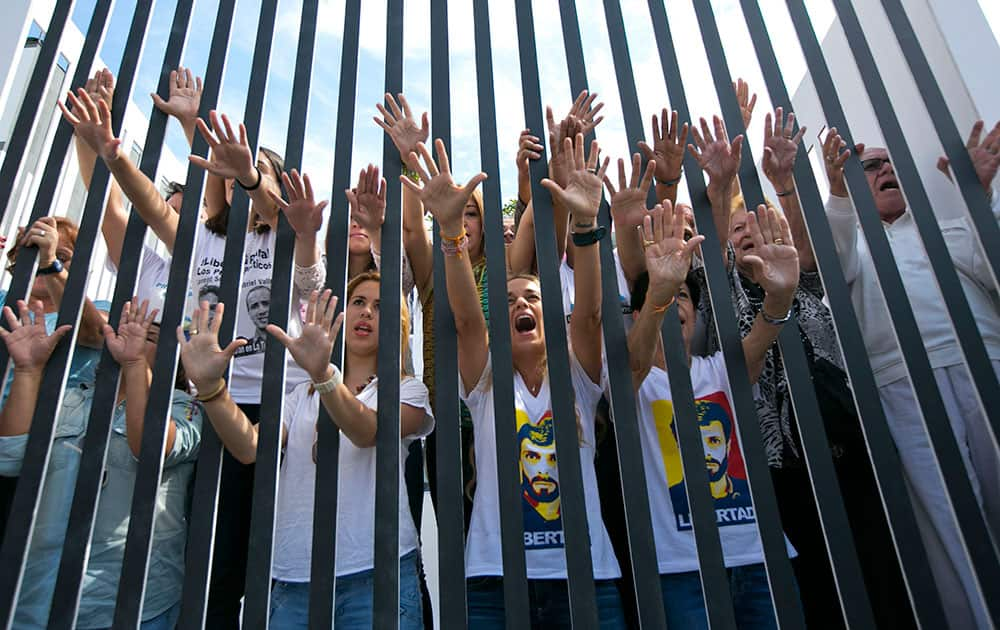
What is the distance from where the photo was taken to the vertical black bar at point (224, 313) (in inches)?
61.4

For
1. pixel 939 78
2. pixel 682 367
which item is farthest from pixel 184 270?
pixel 939 78

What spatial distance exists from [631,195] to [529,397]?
0.77 meters

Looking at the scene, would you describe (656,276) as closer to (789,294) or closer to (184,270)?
(789,294)

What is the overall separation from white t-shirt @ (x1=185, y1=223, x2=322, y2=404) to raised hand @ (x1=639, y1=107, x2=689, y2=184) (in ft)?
4.29

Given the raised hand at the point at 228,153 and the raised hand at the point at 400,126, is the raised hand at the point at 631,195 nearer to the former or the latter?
the raised hand at the point at 400,126

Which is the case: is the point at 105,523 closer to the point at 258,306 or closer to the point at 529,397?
the point at 258,306

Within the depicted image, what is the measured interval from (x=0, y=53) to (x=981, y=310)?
12.6ft

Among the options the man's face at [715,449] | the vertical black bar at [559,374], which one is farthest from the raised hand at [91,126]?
the man's face at [715,449]

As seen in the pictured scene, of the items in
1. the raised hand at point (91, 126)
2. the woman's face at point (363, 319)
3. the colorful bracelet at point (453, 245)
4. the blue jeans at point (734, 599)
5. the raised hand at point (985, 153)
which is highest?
the raised hand at point (91, 126)

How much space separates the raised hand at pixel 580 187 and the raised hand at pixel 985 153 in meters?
1.07

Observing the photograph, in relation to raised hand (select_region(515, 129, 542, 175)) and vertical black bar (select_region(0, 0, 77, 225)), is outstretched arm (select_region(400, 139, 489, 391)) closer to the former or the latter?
raised hand (select_region(515, 129, 542, 175))

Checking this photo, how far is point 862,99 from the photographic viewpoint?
5387 mm

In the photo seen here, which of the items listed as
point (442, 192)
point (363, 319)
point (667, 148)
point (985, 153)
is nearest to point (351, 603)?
point (363, 319)

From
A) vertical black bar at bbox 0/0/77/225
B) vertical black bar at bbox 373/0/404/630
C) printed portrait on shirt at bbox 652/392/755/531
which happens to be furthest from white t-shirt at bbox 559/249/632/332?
vertical black bar at bbox 0/0/77/225
